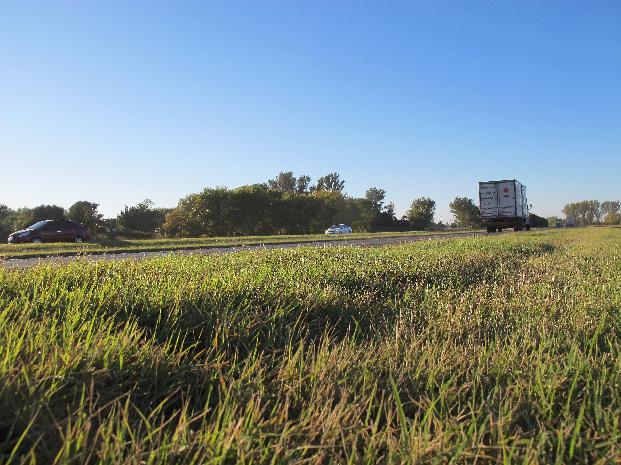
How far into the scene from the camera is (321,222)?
6175 centimetres

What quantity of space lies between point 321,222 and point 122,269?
55.5 metres

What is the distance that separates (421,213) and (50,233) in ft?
223

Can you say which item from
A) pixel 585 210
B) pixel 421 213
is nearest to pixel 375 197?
pixel 421 213

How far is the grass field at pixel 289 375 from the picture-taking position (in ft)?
7.15

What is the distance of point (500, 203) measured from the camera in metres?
39.4

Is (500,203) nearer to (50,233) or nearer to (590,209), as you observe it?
(50,233)

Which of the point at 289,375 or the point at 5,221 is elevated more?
the point at 5,221

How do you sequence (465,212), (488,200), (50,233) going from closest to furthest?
1. (50,233)
2. (488,200)
3. (465,212)

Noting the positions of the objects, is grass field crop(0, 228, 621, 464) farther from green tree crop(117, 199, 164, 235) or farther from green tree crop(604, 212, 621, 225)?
green tree crop(604, 212, 621, 225)

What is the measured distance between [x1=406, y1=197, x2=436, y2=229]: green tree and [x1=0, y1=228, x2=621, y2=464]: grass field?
266ft

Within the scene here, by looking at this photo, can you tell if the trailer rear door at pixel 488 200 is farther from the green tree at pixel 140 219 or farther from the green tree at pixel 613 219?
the green tree at pixel 613 219

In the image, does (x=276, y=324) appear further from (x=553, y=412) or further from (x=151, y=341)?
(x=553, y=412)

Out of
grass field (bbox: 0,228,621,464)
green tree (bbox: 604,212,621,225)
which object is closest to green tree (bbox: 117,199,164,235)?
grass field (bbox: 0,228,621,464)

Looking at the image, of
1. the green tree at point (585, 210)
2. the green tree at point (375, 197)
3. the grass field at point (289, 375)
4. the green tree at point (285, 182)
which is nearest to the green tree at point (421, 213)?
the green tree at point (375, 197)
